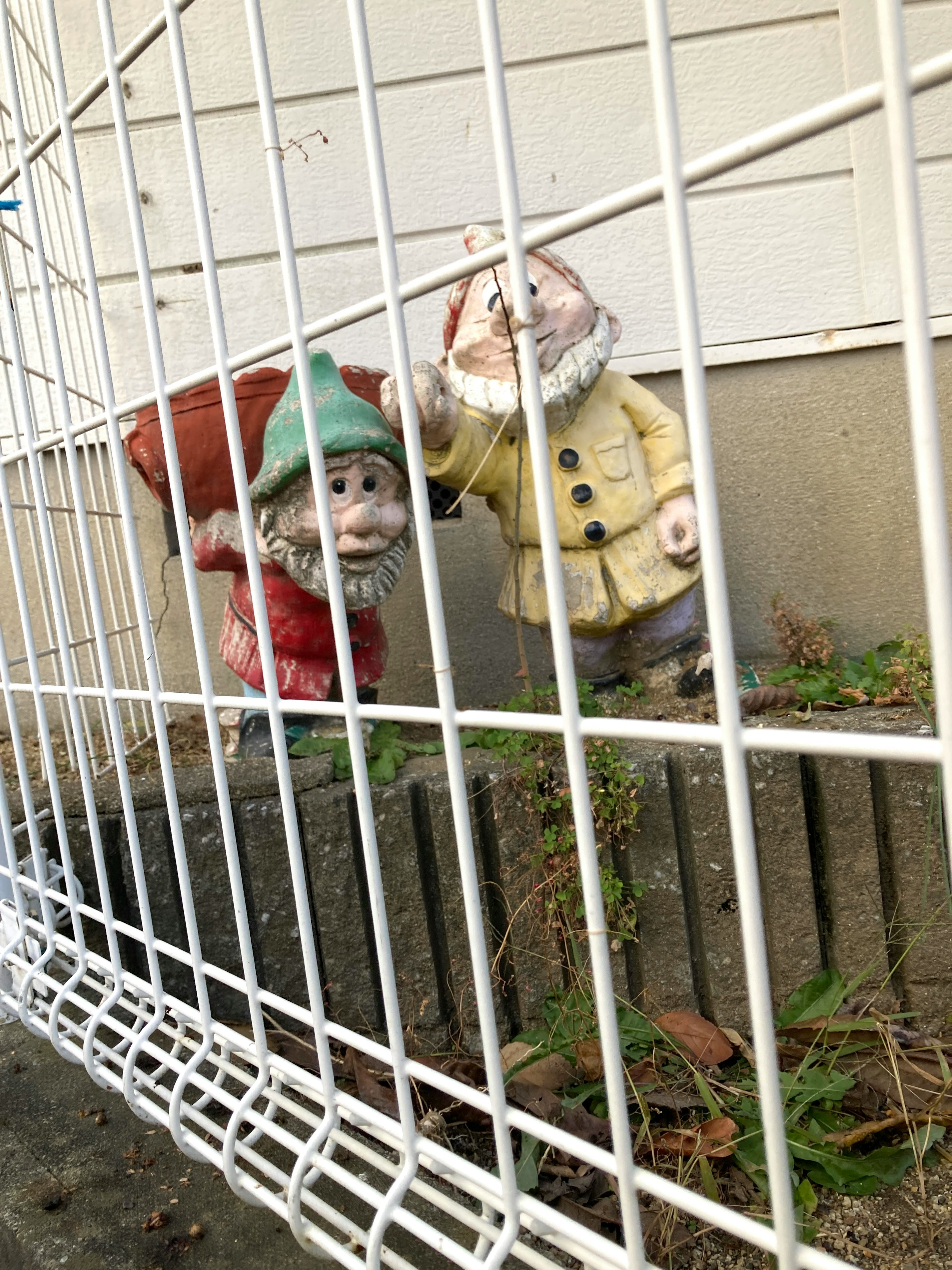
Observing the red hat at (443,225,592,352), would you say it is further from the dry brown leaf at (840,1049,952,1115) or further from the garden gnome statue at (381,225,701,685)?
the dry brown leaf at (840,1049,952,1115)

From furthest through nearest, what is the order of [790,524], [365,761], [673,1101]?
1. [790,524]
2. [673,1101]
3. [365,761]

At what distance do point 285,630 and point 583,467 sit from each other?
74 cm

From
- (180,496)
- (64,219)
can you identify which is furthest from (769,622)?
(64,219)

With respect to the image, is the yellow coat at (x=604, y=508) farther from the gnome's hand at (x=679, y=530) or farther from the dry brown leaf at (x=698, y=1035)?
the dry brown leaf at (x=698, y=1035)

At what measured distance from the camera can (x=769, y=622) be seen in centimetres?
255

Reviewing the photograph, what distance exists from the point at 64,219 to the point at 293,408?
5.30ft

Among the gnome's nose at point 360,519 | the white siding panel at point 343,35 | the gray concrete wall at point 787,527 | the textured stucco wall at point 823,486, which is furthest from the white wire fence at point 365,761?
the textured stucco wall at point 823,486

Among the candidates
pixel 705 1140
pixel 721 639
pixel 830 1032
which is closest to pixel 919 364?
pixel 721 639

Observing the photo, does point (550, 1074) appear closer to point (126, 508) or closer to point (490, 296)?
point (126, 508)

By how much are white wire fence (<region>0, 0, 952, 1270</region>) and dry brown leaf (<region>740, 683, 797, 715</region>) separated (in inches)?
34.1

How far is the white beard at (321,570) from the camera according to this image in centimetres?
181

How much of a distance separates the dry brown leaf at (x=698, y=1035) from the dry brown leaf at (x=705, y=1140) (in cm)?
16

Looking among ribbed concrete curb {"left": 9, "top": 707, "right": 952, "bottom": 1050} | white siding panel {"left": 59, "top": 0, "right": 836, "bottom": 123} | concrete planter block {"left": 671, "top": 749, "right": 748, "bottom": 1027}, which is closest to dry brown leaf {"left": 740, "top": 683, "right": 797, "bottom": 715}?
ribbed concrete curb {"left": 9, "top": 707, "right": 952, "bottom": 1050}

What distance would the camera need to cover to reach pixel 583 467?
1906 mm
